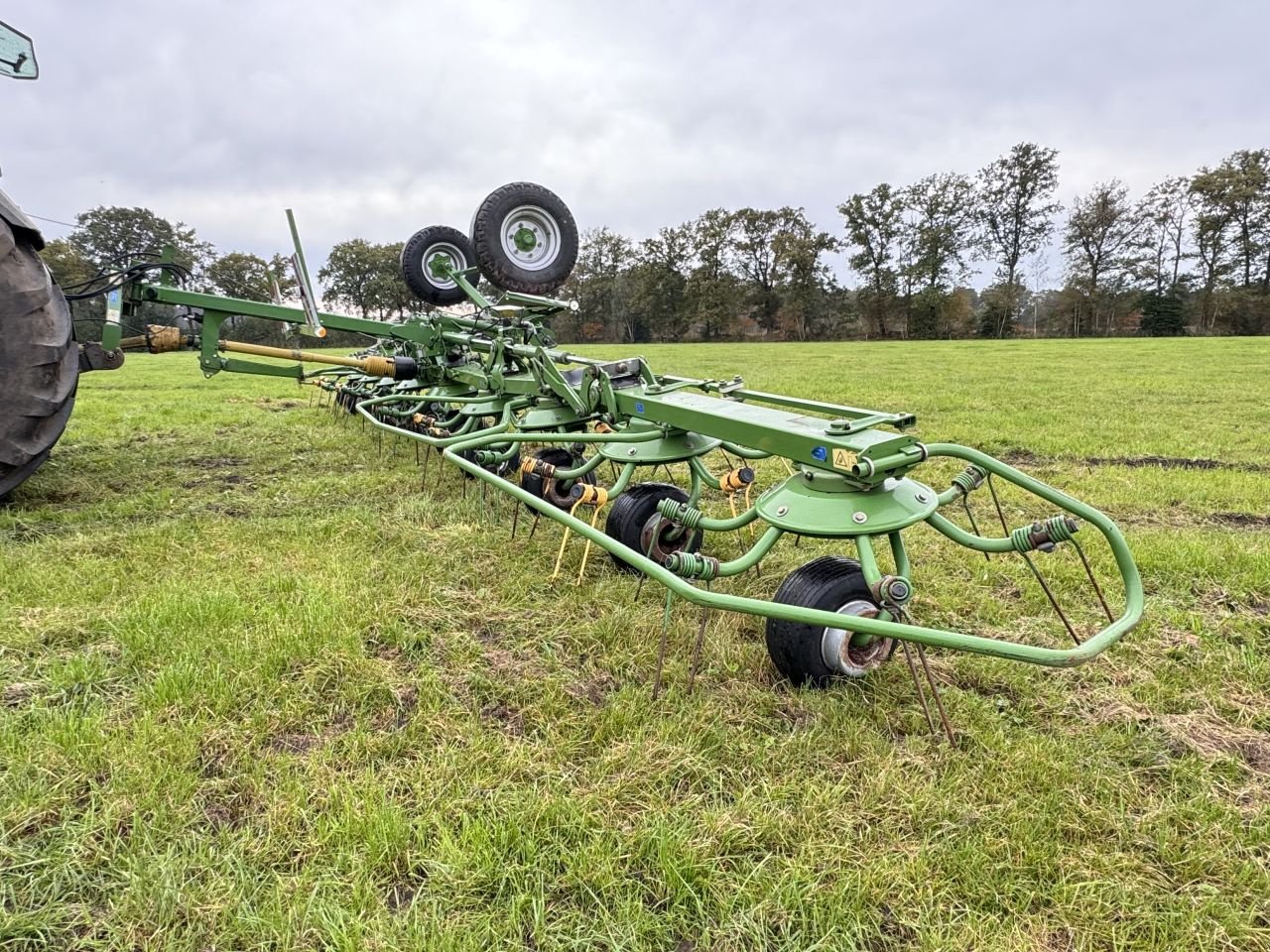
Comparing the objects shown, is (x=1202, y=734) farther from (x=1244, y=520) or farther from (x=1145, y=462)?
(x=1145, y=462)

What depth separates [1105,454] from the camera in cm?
622

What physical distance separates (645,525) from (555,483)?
0.79 metres

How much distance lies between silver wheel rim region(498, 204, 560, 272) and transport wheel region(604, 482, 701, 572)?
2958mm

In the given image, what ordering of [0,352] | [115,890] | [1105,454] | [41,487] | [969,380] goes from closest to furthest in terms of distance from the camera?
[115,890] → [0,352] → [41,487] → [1105,454] → [969,380]

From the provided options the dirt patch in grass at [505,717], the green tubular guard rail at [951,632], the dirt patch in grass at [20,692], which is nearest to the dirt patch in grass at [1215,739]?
the green tubular guard rail at [951,632]

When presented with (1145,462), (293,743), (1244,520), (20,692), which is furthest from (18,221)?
(1145,462)

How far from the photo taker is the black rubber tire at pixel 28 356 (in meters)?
3.25

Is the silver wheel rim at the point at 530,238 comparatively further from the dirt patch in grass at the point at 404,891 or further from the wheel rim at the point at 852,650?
the dirt patch in grass at the point at 404,891

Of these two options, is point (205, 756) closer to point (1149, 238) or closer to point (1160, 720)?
point (1160, 720)

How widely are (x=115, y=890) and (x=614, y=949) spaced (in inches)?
43.4

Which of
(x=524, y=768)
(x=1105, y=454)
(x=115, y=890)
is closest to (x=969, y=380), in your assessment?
(x=1105, y=454)

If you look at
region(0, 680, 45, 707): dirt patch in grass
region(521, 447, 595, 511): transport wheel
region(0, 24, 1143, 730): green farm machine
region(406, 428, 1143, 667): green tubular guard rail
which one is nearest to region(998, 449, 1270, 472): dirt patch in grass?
region(0, 24, 1143, 730): green farm machine

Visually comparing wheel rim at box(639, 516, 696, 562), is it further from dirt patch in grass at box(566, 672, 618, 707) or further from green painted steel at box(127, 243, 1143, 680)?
dirt patch in grass at box(566, 672, 618, 707)

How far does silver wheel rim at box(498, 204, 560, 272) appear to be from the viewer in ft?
18.2
